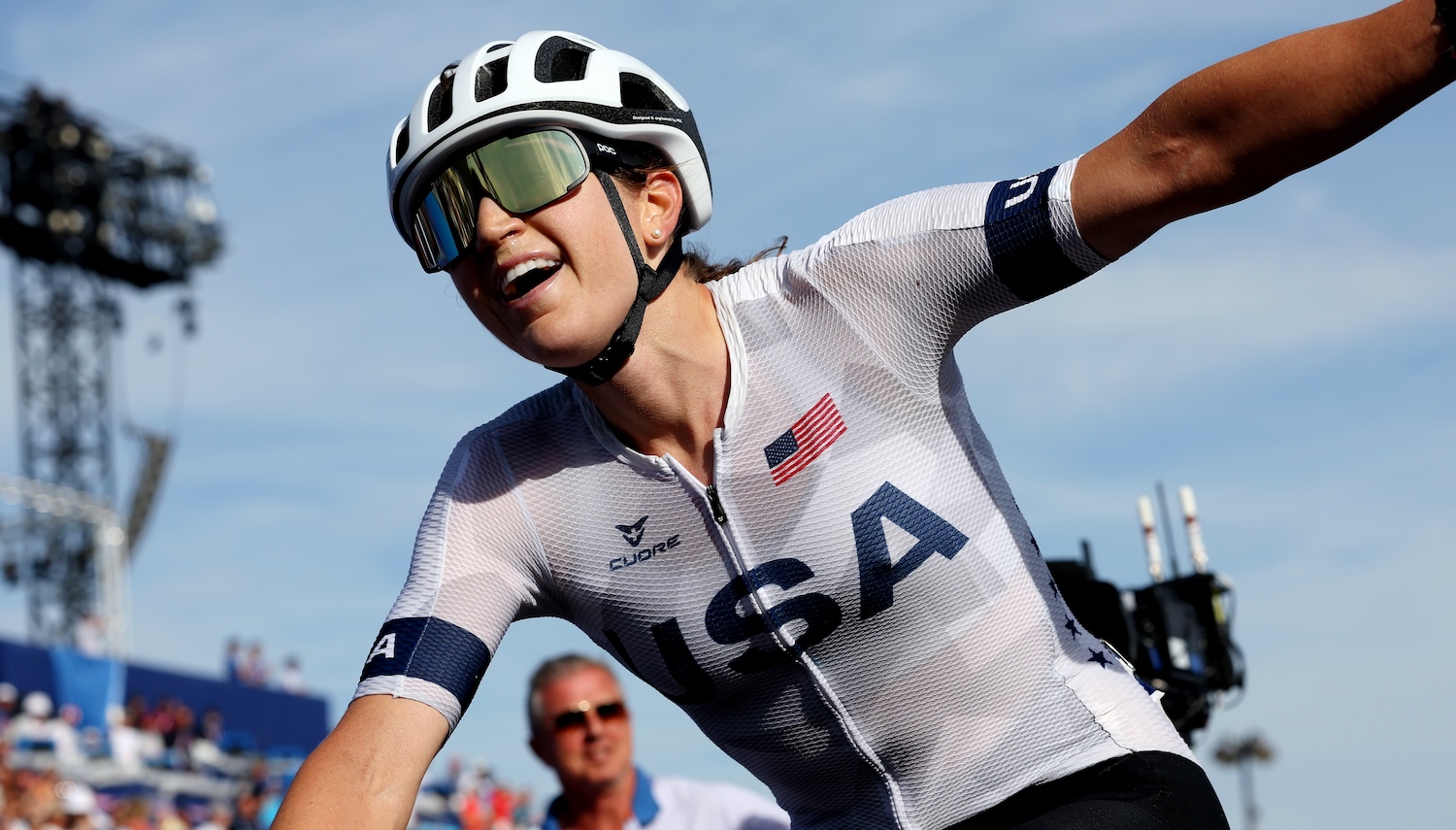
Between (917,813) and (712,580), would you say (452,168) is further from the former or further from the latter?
(917,813)

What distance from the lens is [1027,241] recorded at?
A: 10.2 ft

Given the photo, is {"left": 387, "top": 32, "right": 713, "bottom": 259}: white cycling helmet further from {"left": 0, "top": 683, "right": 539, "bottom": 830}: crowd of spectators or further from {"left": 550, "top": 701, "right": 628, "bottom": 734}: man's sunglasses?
{"left": 0, "top": 683, "right": 539, "bottom": 830}: crowd of spectators

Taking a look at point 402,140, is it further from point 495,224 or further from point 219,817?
point 219,817

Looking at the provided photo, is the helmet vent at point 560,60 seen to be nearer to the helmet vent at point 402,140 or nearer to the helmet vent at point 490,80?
the helmet vent at point 490,80

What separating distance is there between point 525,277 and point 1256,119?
156cm

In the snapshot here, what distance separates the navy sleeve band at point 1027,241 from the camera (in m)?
3.07

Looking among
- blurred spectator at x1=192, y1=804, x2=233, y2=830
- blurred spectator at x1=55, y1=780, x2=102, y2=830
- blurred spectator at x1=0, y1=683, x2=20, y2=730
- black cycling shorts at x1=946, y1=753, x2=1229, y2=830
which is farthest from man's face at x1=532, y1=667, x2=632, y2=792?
blurred spectator at x1=0, y1=683, x2=20, y2=730

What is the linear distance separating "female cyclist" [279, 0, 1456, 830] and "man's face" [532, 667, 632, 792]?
11.5ft

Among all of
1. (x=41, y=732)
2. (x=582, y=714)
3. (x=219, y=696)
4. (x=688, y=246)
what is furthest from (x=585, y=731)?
(x=219, y=696)

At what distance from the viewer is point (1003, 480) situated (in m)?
3.66

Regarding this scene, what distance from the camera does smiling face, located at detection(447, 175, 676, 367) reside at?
339cm

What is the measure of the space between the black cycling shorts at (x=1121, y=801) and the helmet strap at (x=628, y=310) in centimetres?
130

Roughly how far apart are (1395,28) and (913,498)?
1.40m

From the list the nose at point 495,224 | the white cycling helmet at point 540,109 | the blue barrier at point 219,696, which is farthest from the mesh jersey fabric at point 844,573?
the blue barrier at point 219,696
